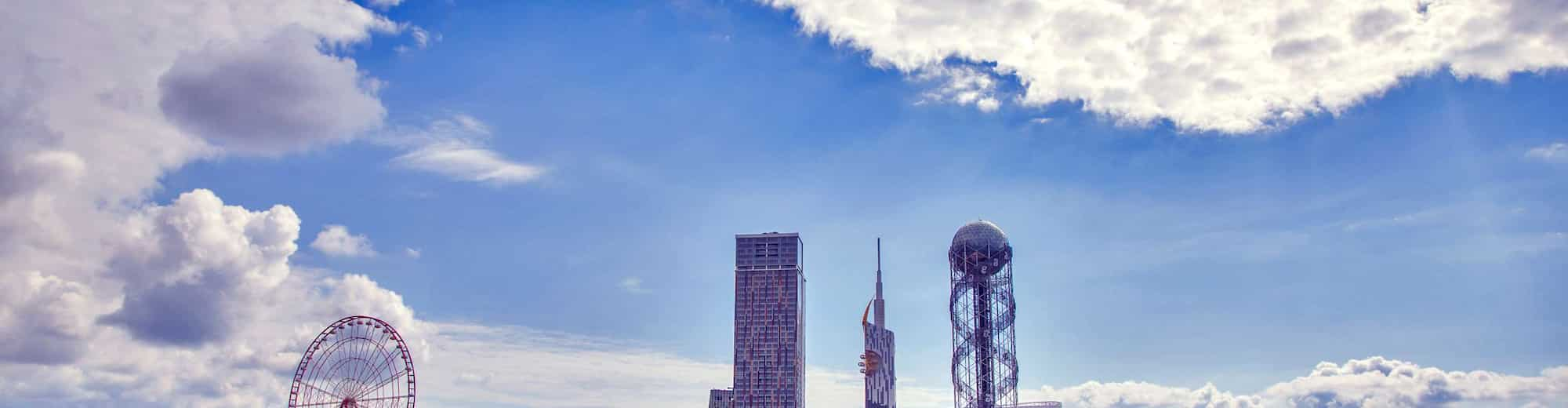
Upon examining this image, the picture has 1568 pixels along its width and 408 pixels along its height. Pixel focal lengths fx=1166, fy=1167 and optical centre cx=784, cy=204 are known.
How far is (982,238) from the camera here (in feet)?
534

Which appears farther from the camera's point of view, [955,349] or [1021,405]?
[1021,405]

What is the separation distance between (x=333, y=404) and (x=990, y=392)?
272 ft

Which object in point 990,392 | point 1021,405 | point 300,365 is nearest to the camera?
point 300,365

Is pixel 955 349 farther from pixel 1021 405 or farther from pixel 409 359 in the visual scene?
pixel 409 359

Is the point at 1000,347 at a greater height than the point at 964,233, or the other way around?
the point at 964,233

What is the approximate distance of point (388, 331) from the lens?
5098 inches

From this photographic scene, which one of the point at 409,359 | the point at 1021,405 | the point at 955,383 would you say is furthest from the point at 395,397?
the point at 1021,405

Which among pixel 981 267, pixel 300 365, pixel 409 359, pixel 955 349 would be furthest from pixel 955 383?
pixel 300 365

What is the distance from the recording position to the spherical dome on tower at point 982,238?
16225 cm

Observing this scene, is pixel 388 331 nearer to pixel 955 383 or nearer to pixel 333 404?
pixel 333 404

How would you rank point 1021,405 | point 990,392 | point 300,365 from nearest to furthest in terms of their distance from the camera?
point 300,365 < point 990,392 < point 1021,405

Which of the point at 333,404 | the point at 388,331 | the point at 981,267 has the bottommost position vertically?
the point at 333,404

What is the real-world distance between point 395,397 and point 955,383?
7313 centimetres

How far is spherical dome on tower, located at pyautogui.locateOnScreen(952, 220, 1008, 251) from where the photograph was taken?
532 feet
